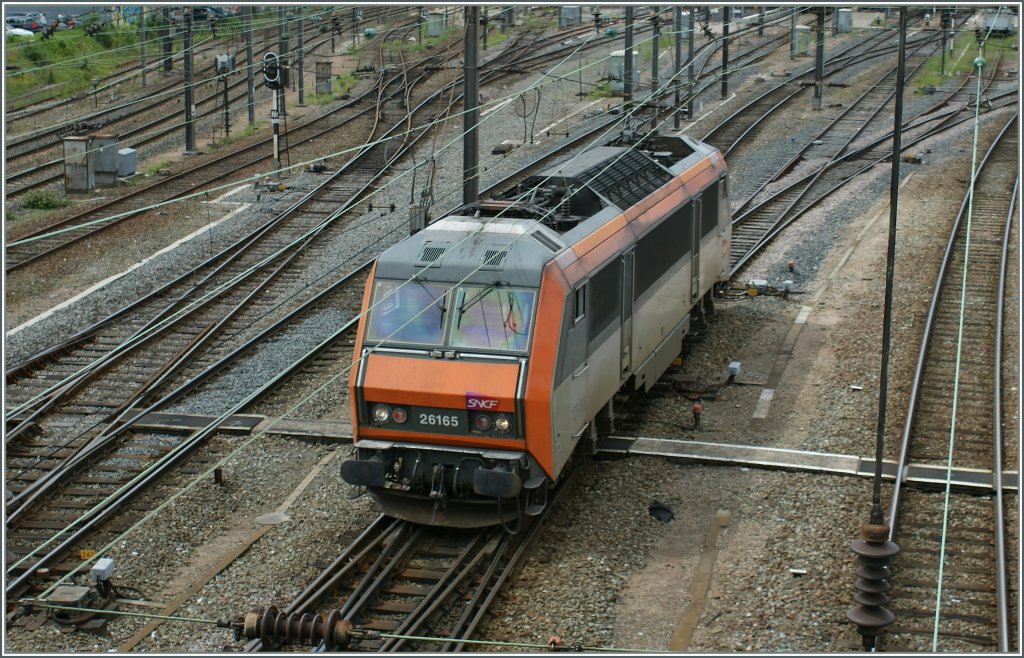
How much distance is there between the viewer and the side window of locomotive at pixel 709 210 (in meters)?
19.2

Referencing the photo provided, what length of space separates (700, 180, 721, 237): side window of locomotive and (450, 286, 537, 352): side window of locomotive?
6.65 metres

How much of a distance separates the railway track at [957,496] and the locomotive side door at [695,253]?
325 centimetres

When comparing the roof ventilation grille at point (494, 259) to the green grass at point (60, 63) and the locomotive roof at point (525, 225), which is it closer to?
the locomotive roof at point (525, 225)

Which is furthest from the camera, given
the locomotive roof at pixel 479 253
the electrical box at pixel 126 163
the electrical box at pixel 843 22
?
the electrical box at pixel 843 22

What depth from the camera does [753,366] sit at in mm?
19000

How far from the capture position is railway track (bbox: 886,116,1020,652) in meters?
11.6

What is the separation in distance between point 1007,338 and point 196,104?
985 inches

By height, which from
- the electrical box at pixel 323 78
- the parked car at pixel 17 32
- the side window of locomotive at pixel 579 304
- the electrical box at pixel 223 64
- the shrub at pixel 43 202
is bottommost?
the shrub at pixel 43 202

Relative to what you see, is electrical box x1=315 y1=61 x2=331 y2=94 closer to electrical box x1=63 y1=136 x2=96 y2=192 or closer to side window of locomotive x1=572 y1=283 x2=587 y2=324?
electrical box x1=63 y1=136 x2=96 y2=192

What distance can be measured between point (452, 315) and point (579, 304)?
4.38 ft

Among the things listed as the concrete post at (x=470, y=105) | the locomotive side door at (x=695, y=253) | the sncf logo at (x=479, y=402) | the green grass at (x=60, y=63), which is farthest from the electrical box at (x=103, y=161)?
the sncf logo at (x=479, y=402)

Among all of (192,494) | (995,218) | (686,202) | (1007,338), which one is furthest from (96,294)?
(995,218)

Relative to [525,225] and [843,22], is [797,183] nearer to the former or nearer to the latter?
[525,225]

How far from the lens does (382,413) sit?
43.0ft
